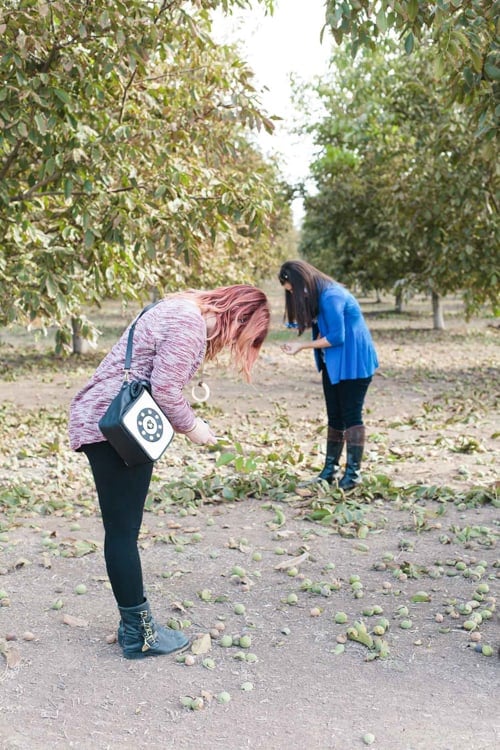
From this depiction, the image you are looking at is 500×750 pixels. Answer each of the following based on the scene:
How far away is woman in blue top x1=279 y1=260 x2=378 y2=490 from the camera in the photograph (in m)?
5.93

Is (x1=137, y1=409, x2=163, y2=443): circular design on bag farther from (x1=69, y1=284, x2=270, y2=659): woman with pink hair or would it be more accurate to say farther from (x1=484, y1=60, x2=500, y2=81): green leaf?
(x1=484, y1=60, x2=500, y2=81): green leaf

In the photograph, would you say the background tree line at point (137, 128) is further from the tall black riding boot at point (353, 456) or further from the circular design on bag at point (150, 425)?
the circular design on bag at point (150, 425)

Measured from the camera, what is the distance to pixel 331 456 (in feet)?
21.5

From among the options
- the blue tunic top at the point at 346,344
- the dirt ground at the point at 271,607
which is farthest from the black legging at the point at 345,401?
the dirt ground at the point at 271,607

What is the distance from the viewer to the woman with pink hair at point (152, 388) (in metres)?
3.40

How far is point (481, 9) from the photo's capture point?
196 inches

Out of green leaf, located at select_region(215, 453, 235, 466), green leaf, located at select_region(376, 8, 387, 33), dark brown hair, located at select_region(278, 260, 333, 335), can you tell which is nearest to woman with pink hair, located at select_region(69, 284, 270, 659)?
green leaf, located at select_region(376, 8, 387, 33)

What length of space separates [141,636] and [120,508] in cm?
65

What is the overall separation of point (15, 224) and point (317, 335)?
353 centimetres

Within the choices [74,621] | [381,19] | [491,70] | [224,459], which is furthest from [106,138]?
[74,621]

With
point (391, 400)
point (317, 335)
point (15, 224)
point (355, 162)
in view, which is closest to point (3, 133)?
→ point (15, 224)

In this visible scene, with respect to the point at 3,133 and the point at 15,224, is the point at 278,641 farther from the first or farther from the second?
the point at 15,224

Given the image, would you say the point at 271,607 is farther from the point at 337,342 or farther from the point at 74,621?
the point at 337,342

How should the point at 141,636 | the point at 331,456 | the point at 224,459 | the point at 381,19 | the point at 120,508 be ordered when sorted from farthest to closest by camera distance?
the point at 224,459
the point at 331,456
the point at 381,19
the point at 141,636
the point at 120,508
